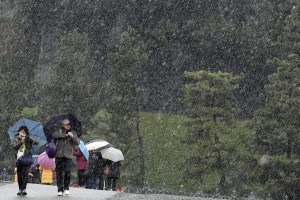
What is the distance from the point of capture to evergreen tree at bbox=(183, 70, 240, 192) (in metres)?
30.1

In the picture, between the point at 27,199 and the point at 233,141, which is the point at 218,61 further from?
the point at 27,199

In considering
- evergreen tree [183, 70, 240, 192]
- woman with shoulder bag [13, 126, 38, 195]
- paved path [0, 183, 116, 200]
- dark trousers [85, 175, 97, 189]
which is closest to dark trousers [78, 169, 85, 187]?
dark trousers [85, 175, 97, 189]

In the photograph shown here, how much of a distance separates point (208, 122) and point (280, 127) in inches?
137

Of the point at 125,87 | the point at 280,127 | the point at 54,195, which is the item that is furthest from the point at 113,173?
the point at 125,87

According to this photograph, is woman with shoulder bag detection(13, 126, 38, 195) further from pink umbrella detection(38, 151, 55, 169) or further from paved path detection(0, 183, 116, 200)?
pink umbrella detection(38, 151, 55, 169)

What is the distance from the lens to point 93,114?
34.9 metres

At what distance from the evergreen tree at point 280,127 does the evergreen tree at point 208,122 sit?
87.5 inches

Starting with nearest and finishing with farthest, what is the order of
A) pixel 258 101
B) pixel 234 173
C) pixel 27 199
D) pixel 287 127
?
pixel 27 199 < pixel 287 127 < pixel 234 173 < pixel 258 101

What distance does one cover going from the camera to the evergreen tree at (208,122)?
3011cm

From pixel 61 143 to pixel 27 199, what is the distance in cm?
102

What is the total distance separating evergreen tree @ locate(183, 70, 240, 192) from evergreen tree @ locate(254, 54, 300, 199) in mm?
2224

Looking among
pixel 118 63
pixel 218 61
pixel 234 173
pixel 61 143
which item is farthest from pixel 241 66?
pixel 61 143

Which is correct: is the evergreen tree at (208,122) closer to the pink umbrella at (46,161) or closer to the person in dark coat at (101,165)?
the person in dark coat at (101,165)

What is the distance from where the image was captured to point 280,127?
28312 mm
